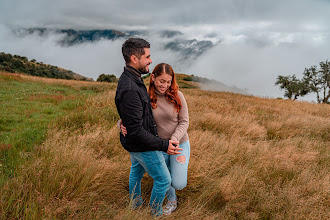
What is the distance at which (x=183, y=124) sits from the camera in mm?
2336

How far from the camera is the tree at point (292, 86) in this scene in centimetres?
3988

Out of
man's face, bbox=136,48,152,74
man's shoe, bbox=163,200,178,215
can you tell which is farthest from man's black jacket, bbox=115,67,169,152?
man's shoe, bbox=163,200,178,215

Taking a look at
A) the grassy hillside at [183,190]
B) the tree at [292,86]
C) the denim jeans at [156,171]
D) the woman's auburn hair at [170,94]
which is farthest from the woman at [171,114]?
the tree at [292,86]

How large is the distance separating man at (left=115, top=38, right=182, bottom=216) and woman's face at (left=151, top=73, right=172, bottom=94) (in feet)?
0.89

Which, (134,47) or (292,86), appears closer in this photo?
(134,47)

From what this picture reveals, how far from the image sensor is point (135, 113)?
1.70m

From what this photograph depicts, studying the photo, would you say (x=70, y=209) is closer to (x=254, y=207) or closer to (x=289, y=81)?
(x=254, y=207)

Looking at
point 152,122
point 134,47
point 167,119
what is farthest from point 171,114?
point 134,47

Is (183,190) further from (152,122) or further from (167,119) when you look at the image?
(152,122)

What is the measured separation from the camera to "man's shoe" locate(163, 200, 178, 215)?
240 cm

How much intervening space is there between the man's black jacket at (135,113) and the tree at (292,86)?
46.2 metres

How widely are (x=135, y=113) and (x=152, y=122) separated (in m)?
0.36

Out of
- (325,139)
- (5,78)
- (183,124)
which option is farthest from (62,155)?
(5,78)

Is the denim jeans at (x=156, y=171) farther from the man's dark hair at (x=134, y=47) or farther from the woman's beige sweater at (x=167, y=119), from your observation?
the man's dark hair at (x=134, y=47)
